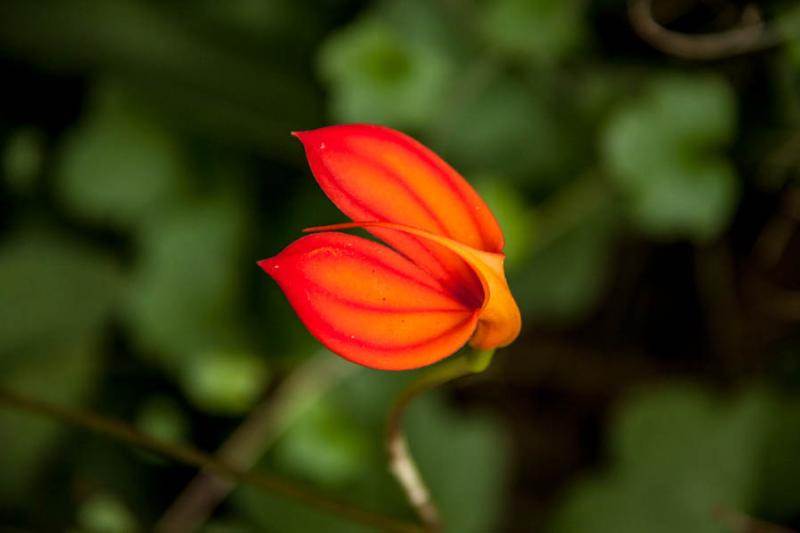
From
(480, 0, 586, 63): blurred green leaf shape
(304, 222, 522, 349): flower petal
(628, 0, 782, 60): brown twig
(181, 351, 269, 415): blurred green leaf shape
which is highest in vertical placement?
(304, 222, 522, 349): flower petal

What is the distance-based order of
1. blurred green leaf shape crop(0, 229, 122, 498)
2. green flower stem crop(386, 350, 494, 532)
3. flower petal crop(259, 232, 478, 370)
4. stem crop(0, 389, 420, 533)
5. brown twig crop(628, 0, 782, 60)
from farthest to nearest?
blurred green leaf shape crop(0, 229, 122, 498) → brown twig crop(628, 0, 782, 60) → stem crop(0, 389, 420, 533) → green flower stem crop(386, 350, 494, 532) → flower petal crop(259, 232, 478, 370)

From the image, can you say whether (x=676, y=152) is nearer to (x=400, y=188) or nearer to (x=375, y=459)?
(x=375, y=459)

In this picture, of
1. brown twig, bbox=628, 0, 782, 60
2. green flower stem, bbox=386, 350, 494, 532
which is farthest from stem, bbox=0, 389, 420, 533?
brown twig, bbox=628, 0, 782, 60

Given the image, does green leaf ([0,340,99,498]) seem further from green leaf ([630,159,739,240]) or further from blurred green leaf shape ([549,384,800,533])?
green leaf ([630,159,739,240])

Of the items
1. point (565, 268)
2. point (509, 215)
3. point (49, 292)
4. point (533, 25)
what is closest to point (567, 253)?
point (565, 268)

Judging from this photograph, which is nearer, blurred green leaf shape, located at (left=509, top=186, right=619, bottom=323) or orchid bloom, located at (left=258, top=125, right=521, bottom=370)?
orchid bloom, located at (left=258, top=125, right=521, bottom=370)

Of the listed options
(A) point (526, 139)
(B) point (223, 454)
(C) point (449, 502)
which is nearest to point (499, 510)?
(C) point (449, 502)

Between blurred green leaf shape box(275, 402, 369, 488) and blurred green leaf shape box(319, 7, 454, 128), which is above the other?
blurred green leaf shape box(319, 7, 454, 128)
